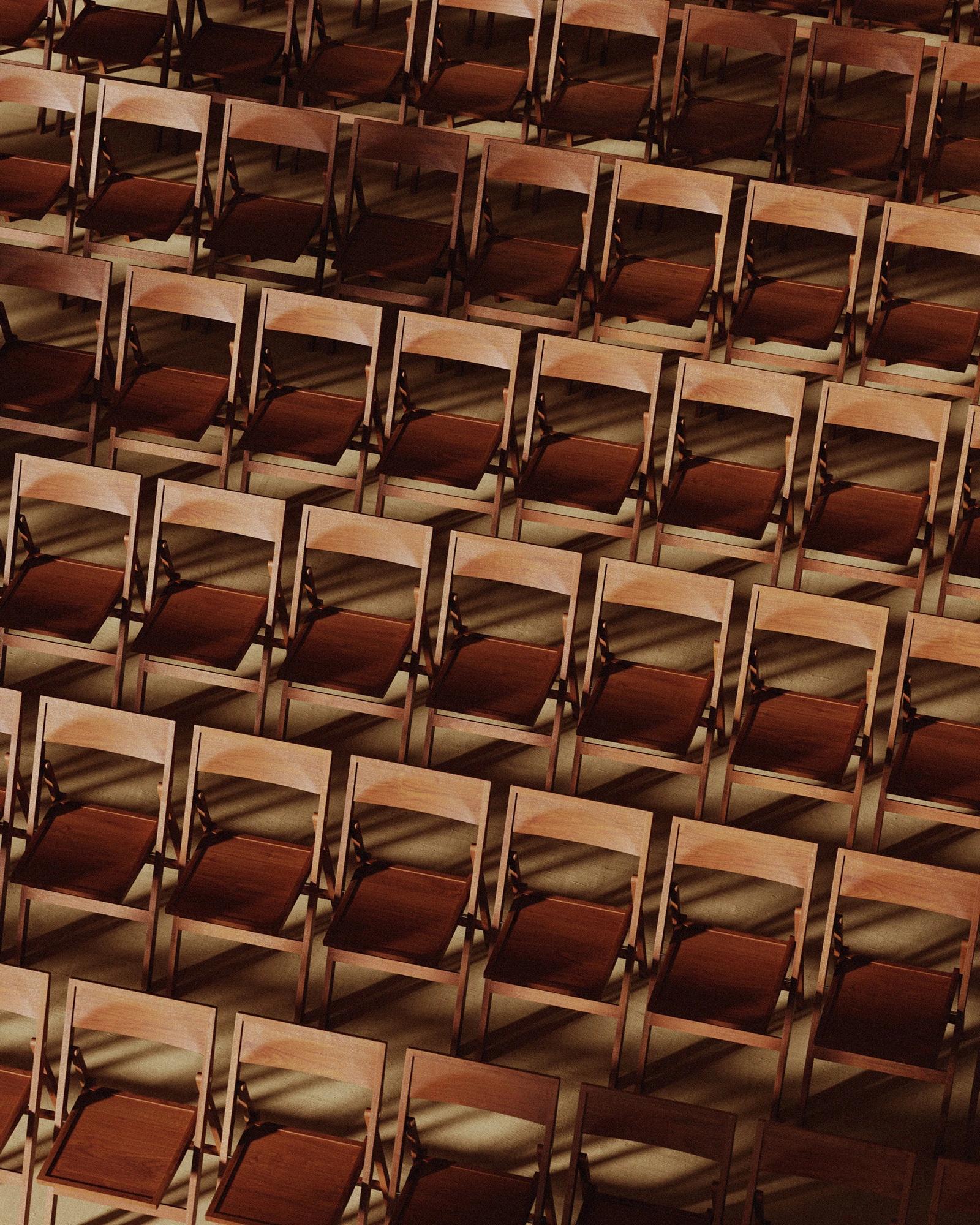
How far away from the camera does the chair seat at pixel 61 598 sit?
552 cm

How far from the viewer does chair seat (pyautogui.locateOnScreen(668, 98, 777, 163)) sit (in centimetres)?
670

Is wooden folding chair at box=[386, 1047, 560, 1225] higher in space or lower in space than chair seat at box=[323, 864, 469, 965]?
lower

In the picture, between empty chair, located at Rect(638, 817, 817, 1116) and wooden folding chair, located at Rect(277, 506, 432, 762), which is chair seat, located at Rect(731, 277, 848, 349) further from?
empty chair, located at Rect(638, 817, 817, 1116)

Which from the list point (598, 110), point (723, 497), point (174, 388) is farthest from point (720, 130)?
point (174, 388)

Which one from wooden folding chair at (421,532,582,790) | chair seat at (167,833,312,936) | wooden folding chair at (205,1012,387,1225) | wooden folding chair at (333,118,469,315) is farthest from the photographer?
wooden folding chair at (333,118,469,315)

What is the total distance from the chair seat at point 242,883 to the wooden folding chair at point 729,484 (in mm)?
1395

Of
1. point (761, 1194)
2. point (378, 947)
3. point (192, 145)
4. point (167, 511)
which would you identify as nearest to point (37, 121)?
point (192, 145)

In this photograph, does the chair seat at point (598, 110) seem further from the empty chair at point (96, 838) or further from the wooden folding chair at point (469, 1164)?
the wooden folding chair at point (469, 1164)

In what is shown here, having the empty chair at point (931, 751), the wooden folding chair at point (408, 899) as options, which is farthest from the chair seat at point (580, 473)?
the wooden folding chair at point (408, 899)

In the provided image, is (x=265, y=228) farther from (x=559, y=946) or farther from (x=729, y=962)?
(x=729, y=962)

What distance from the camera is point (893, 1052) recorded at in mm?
4816

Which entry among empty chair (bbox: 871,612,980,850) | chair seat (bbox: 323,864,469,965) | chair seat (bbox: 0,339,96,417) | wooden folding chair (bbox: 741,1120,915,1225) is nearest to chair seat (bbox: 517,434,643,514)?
empty chair (bbox: 871,612,980,850)

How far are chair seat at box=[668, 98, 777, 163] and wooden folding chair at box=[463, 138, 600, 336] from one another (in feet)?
1.53

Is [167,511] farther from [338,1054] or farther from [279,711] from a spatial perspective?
[338,1054]
